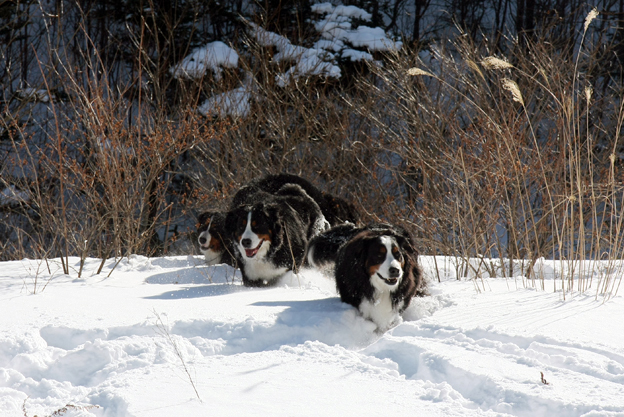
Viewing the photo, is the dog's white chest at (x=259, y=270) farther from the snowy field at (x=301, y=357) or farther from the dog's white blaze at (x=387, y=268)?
the dog's white blaze at (x=387, y=268)

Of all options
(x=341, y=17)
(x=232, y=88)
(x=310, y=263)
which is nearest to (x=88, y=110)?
(x=310, y=263)

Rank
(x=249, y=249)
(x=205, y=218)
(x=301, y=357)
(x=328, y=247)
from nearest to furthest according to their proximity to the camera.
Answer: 1. (x=301, y=357)
2. (x=328, y=247)
3. (x=249, y=249)
4. (x=205, y=218)

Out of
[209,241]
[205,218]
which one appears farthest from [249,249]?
[205,218]

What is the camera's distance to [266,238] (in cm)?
541

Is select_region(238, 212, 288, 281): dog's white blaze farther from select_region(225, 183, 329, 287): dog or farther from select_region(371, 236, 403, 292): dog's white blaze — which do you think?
select_region(371, 236, 403, 292): dog's white blaze

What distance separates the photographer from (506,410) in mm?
2318

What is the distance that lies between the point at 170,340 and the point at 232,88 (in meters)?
8.02

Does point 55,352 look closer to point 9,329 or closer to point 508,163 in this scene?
point 9,329

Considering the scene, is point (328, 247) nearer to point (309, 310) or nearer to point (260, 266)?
point (260, 266)

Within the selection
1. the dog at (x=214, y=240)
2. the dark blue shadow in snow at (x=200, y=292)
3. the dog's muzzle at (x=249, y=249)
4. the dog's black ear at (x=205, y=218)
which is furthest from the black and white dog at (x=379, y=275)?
the dog's black ear at (x=205, y=218)

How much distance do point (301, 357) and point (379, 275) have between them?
1190mm

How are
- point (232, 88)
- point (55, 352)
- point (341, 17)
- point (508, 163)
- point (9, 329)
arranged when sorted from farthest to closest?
point (341, 17) → point (232, 88) → point (508, 163) → point (9, 329) → point (55, 352)

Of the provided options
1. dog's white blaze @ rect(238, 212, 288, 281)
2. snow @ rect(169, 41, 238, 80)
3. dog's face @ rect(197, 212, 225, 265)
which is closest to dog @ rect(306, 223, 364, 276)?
dog's white blaze @ rect(238, 212, 288, 281)

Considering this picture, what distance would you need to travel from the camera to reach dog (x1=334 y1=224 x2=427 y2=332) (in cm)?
397
